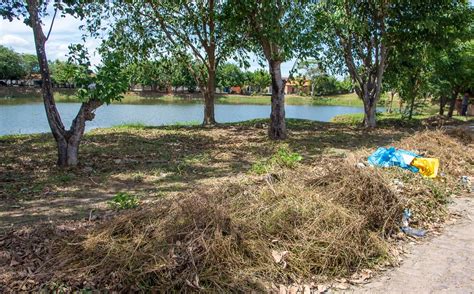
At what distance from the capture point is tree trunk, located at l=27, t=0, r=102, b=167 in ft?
21.5

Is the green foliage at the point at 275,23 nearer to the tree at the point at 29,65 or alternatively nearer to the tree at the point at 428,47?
the tree at the point at 428,47

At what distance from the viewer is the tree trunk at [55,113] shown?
6543mm

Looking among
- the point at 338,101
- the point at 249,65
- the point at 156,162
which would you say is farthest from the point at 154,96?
the point at 156,162

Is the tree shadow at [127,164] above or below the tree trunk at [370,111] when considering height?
below

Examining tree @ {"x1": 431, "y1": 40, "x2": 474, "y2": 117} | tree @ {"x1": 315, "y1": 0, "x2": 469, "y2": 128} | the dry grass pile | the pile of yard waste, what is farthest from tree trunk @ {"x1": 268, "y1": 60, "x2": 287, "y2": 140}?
tree @ {"x1": 431, "y1": 40, "x2": 474, "y2": 117}

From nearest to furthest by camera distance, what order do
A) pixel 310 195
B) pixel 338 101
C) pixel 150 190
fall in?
pixel 310 195 → pixel 150 190 → pixel 338 101

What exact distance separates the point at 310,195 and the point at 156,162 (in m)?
3.86

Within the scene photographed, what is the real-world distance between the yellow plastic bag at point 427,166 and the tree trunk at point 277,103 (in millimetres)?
4523

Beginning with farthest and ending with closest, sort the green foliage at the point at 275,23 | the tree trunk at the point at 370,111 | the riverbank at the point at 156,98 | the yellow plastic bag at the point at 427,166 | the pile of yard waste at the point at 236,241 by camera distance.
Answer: the riverbank at the point at 156,98 < the tree trunk at the point at 370,111 < the green foliage at the point at 275,23 < the yellow plastic bag at the point at 427,166 < the pile of yard waste at the point at 236,241

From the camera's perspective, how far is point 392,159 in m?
6.10

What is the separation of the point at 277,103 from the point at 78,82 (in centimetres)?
510

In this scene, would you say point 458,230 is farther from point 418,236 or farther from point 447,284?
point 447,284

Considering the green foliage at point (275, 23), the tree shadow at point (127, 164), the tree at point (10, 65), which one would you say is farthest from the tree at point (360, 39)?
the tree at point (10, 65)

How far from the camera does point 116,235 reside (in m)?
3.27
